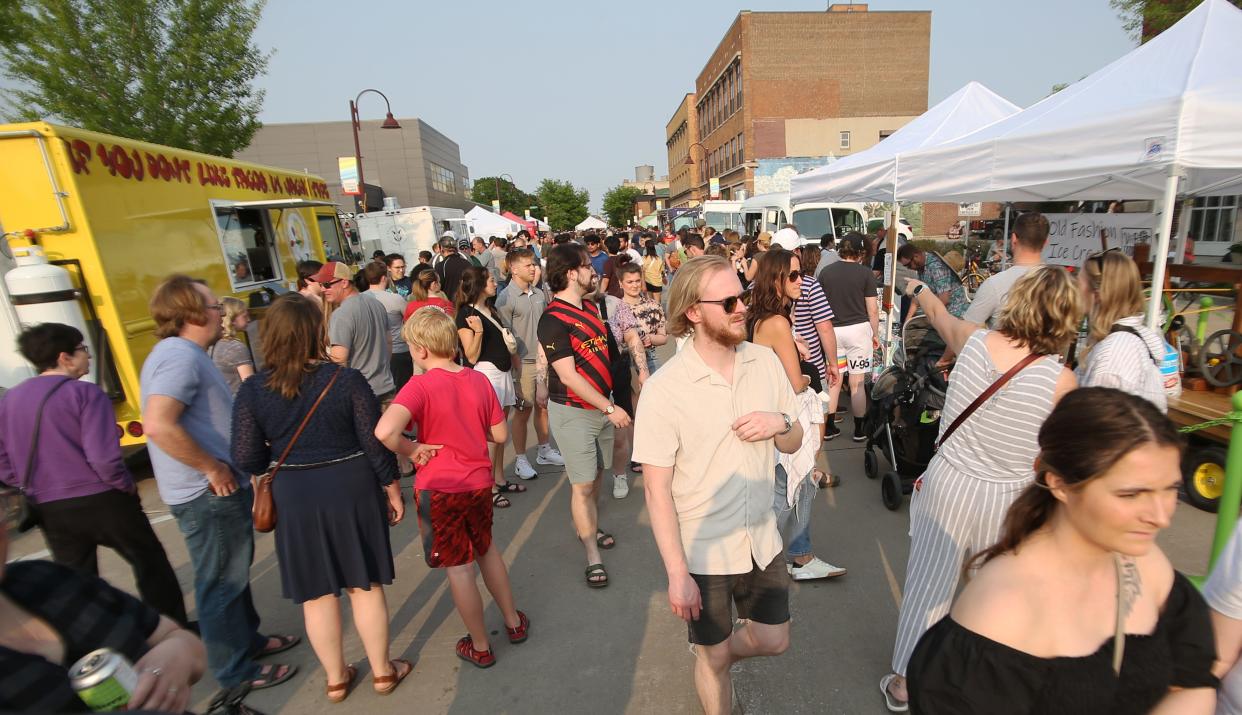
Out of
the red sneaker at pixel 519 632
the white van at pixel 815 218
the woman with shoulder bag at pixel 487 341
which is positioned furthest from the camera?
the white van at pixel 815 218

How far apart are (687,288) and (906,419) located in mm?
2769

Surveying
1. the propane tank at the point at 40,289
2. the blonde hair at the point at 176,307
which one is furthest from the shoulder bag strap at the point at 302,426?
the propane tank at the point at 40,289

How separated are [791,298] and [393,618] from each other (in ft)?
9.62

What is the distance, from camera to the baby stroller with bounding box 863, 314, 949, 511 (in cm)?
402

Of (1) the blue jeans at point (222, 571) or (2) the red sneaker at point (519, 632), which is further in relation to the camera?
(2) the red sneaker at point (519, 632)

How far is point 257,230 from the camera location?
8.13 meters

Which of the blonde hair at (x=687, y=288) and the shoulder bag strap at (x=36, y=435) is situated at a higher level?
the blonde hair at (x=687, y=288)

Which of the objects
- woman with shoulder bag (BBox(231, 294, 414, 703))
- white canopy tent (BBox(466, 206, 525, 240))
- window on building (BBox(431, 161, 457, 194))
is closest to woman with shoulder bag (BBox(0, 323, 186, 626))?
woman with shoulder bag (BBox(231, 294, 414, 703))

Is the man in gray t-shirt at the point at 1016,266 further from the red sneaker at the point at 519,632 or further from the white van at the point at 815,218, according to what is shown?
the white van at the point at 815,218

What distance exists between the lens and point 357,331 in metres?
4.60

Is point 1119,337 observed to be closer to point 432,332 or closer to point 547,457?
point 432,332

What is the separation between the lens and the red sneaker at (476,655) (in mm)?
3023

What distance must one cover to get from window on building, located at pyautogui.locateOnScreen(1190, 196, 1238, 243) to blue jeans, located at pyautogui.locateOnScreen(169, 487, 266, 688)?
57.6ft

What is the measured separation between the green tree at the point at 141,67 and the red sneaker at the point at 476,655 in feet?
45.3
